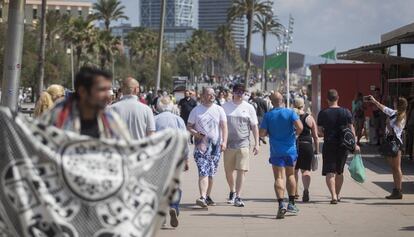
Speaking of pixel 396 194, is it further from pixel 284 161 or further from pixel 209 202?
pixel 209 202

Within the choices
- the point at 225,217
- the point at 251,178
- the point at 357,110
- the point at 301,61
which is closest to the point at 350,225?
the point at 225,217

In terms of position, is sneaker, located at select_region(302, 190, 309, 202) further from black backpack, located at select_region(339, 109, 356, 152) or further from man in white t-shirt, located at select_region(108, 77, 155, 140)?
man in white t-shirt, located at select_region(108, 77, 155, 140)

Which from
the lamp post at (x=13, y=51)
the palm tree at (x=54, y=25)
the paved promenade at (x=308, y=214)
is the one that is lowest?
the paved promenade at (x=308, y=214)

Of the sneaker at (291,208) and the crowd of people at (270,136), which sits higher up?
the crowd of people at (270,136)

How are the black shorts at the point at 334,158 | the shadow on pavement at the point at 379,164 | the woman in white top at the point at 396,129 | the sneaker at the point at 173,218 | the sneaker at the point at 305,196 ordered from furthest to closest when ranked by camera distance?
the shadow on pavement at the point at 379,164
the woman in white top at the point at 396,129
the sneaker at the point at 305,196
the black shorts at the point at 334,158
the sneaker at the point at 173,218

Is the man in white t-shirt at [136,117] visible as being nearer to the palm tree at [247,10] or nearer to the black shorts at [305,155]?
the black shorts at [305,155]

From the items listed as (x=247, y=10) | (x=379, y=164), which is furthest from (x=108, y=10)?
(x=379, y=164)

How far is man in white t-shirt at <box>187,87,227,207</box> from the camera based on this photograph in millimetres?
10922

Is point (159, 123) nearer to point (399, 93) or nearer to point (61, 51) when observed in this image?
point (399, 93)

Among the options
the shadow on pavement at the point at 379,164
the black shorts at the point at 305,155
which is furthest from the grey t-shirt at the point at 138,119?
the shadow on pavement at the point at 379,164

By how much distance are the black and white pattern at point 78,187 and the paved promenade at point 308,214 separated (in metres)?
4.14

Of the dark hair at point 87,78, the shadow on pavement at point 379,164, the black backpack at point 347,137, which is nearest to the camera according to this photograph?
the dark hair at point 87,78

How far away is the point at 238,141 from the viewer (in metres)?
11.3

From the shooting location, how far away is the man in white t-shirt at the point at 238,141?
1127cm
